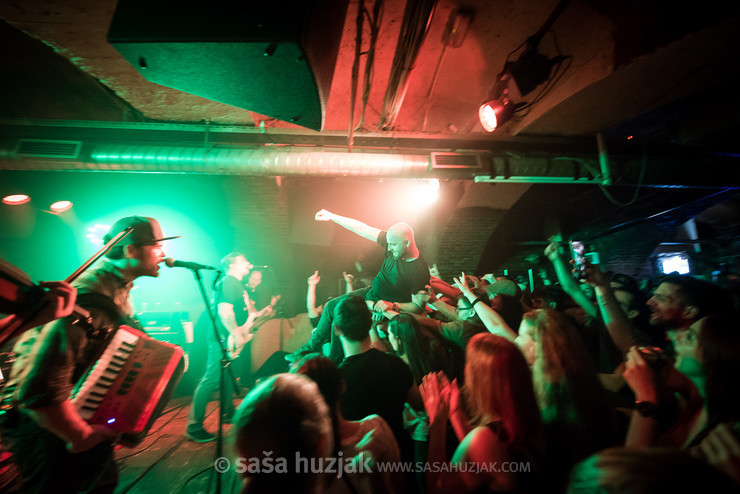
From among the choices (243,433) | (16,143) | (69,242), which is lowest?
(243,433)

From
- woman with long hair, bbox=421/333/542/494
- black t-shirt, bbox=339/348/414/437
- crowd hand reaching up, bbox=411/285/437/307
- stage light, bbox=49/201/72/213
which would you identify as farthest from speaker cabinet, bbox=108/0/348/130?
stage light, bbox=49/201/72/213

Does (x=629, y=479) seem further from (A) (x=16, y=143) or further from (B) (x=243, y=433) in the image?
(A) (x=16, y=143)

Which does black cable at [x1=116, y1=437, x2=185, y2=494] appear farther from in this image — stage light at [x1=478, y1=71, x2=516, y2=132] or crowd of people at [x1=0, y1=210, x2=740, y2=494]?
stage light at [x1=478, y1=71, x2=516, y2=132]

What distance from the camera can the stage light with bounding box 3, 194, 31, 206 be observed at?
4414 mm

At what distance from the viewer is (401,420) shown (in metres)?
2.05

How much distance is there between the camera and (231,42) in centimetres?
148

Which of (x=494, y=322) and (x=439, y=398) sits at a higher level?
(x=494, y=322)

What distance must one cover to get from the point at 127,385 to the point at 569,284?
444cm

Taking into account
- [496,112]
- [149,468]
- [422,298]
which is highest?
[496,112]

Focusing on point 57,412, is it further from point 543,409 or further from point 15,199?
point 15,199

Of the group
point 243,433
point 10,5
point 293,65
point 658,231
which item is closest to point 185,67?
point 293,65

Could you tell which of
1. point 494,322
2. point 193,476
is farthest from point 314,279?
point 494,322

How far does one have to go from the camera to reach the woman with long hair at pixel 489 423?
4.50 feet

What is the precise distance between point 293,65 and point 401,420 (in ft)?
8.76
